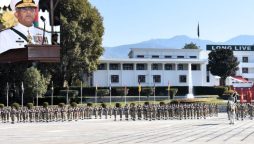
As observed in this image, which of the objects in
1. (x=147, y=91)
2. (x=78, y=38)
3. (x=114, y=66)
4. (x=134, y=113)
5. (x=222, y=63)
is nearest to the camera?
(x=134, y=113)

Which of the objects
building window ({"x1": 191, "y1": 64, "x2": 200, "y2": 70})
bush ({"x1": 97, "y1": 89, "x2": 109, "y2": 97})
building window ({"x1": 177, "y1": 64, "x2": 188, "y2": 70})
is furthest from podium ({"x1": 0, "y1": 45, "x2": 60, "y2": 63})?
building window ({"x1": 191, "y1": 64, "x2": 200, "y2": 70})

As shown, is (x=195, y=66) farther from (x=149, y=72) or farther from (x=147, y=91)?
(x=147, y=91)

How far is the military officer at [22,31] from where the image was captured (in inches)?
1820

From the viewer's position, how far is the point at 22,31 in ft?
153

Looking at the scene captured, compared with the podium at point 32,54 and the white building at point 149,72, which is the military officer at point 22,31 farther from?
the white building at point 149,72

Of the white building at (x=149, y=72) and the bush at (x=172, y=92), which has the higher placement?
the white building at (x=149, y=72)

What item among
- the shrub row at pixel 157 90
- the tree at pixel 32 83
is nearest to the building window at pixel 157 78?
the shrub row at pixel 157 90

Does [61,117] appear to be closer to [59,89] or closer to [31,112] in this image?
[31,112]

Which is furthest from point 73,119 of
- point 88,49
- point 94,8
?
point 94,8

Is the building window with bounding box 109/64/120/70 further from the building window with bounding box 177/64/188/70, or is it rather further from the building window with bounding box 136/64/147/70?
the building window with bounding box 177/64/188/70

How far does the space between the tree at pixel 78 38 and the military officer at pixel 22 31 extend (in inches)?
676

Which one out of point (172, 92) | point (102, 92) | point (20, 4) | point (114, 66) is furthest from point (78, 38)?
point (114, 66)

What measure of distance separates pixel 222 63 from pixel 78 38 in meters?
37.2

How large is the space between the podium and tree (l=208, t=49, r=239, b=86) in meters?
53.4
